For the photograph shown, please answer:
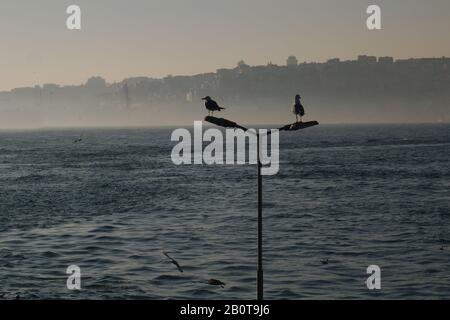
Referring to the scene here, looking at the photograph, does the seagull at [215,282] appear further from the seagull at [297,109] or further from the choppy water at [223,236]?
the seagull at [297,109]

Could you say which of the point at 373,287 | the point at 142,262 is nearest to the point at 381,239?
the point at 373,287

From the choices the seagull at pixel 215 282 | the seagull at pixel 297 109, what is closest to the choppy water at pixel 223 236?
the seagull at pixel 215 282

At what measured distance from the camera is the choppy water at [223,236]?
3275 centimetres

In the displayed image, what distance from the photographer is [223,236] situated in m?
47.3

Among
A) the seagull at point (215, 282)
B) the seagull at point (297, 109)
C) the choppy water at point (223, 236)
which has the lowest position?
the choppy water at point (223, 236)

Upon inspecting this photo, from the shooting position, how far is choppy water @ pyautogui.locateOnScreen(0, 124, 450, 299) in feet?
107

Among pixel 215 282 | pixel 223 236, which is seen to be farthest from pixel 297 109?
pixel 223 236

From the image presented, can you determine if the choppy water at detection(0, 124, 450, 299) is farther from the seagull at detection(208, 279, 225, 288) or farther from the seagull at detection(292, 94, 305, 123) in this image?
the seagull at detection(292, 94, 305, 123)

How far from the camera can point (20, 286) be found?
3234cm

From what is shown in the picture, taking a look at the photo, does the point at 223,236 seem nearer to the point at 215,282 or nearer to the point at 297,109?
the point at 215,282

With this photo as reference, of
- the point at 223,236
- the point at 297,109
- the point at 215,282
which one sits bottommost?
the point at 223,236

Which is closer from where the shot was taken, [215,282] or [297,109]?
[297,109]

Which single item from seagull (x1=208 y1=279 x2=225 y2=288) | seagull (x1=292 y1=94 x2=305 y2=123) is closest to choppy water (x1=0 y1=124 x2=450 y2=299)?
seagull (x1=208 y1=279 x2=225 y2=288)

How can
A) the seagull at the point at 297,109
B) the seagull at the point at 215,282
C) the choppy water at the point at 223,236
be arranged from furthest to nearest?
the choppy water at the point at 223,236 < the seagull at the point at 215,282 < the seagull at the point at 297,109
